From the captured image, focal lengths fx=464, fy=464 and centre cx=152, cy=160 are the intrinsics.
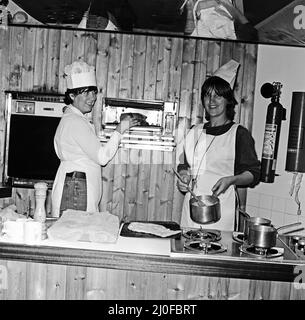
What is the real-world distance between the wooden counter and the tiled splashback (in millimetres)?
1670

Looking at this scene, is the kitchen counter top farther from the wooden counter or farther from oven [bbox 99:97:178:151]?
oven [bbox 99:97:178:151]

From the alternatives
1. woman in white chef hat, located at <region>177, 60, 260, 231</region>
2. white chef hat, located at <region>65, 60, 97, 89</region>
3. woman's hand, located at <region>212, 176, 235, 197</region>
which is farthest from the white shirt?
woman's hand, located at <region>212, 176, 235, 197</region>

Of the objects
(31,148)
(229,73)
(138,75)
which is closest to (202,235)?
(229,73)

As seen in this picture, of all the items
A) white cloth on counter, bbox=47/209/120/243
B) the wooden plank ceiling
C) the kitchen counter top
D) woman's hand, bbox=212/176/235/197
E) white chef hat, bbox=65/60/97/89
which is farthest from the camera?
the wooden plank ceiling

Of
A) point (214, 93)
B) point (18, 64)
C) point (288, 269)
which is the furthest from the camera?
point (18, 64)

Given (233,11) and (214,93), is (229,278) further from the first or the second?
(233,11)

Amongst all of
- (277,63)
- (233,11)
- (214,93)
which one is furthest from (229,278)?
(277,63)

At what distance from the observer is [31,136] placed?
13.3ft

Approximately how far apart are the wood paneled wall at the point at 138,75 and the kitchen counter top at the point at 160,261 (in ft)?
6.56

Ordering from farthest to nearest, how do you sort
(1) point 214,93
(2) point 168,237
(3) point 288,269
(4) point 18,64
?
(4) point 18,64 → (1) point 214,93 → (2) point 168,237 → (3) point 288,269

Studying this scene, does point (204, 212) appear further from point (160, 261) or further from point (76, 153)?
point (76, 153)

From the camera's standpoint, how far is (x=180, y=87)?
405 cm

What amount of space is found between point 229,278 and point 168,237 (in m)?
0.36

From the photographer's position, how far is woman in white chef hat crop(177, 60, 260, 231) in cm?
289
